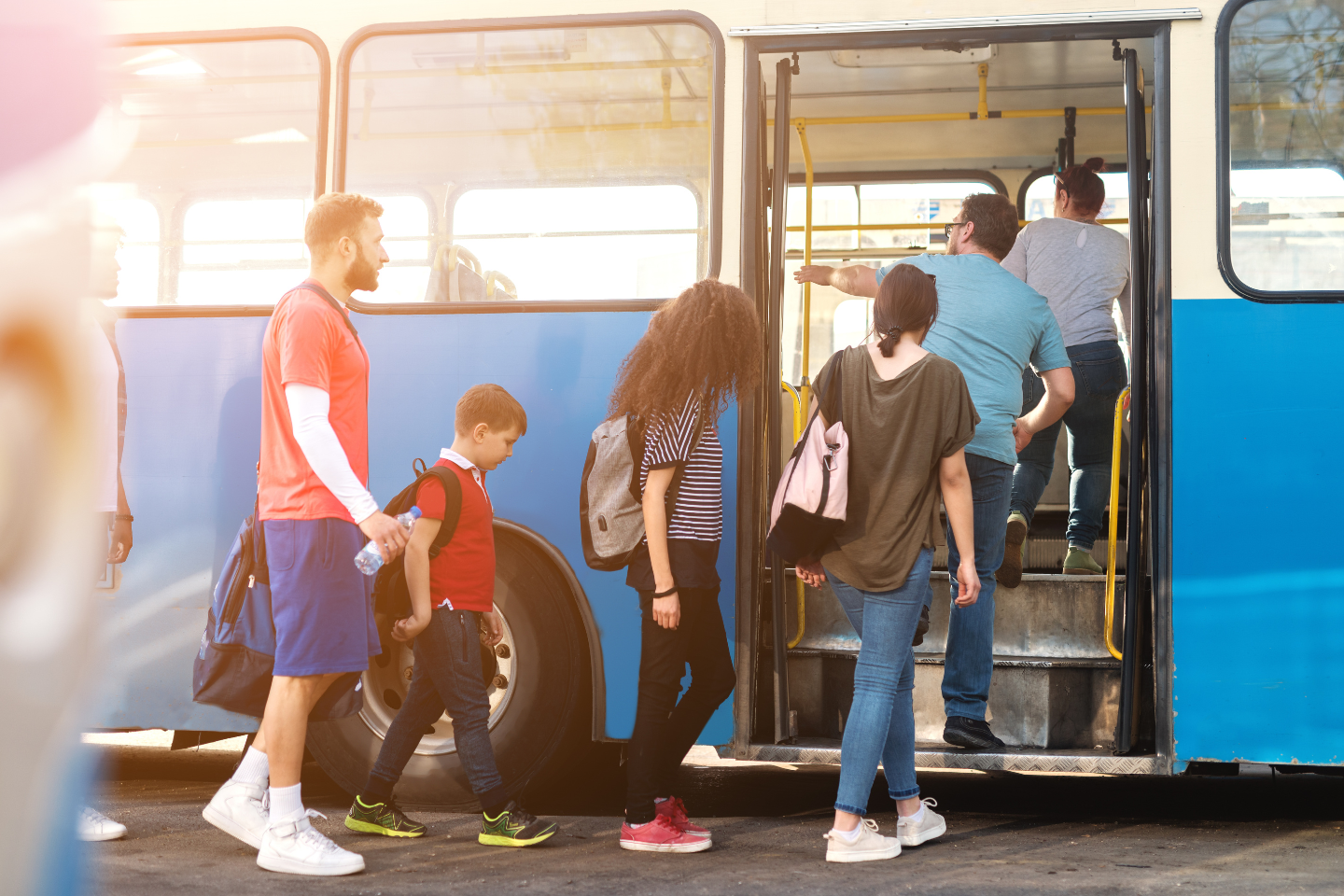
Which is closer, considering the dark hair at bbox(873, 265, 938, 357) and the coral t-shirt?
the coral t-shirt

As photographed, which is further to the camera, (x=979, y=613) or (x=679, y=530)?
(x=979, y=613)

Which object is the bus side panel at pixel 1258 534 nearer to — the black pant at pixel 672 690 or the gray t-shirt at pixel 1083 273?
the gray t-shirt at pixel 1083 273

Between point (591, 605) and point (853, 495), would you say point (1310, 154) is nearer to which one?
point (853, 495)

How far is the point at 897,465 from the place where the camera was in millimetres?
3582

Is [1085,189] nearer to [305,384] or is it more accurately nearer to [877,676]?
[877,676]

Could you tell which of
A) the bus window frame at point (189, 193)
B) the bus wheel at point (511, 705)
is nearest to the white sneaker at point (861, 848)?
the bus wheel at point (511, 705)

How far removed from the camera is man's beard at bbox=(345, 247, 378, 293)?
3564 millimetres

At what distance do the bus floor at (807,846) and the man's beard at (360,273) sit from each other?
166 centimetres

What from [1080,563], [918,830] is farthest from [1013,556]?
[918,830]

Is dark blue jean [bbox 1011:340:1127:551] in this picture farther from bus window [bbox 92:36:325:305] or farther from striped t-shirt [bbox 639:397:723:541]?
bus window [bbox 92:36:325:305]

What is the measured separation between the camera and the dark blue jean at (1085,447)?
194 inches

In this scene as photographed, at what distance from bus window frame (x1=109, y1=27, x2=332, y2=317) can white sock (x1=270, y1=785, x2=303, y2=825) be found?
5.71 feet

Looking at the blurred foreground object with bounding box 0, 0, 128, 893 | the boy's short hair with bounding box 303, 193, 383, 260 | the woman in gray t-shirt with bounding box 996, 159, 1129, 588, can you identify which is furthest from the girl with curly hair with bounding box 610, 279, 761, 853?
the blurred foreground object with bounding box 0, 0, 128, 893

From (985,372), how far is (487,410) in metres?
1.64
